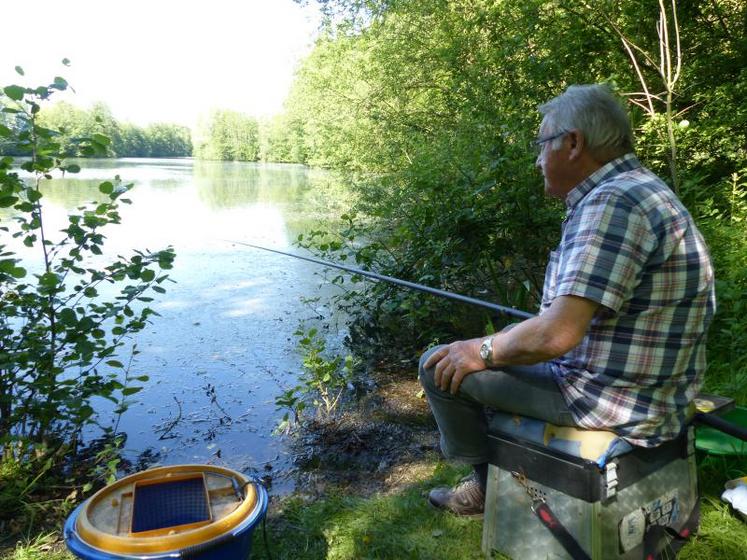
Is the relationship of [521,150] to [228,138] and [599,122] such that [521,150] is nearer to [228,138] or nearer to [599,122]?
[599,122]

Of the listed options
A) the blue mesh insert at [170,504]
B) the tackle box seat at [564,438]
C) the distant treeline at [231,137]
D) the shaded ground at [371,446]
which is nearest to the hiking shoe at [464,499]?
the tackle box seat at [564,438]

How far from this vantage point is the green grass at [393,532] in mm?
1736

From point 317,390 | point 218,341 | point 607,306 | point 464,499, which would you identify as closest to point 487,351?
point 607,306

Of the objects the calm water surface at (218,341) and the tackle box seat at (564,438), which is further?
the calm water surface at (218,341)

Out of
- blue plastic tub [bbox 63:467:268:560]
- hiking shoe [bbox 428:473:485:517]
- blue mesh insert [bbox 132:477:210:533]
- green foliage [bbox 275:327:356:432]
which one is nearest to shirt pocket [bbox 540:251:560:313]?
hiking shoe [bbox 428:473:485:517]

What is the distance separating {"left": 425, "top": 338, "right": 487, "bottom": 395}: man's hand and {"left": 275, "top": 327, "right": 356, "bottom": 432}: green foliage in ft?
5.54

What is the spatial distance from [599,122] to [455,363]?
27.5 inches

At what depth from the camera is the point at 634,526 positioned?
4.92 ft

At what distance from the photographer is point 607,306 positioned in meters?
1.32

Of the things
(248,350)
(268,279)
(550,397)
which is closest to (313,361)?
(248,350)

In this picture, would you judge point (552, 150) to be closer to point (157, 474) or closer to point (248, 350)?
point (157, 474)

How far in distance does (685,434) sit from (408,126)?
8718 mm

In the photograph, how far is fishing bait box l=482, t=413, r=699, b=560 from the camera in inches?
56.7

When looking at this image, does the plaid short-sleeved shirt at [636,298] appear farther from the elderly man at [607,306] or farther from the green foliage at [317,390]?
the green foliage at [317,390]
